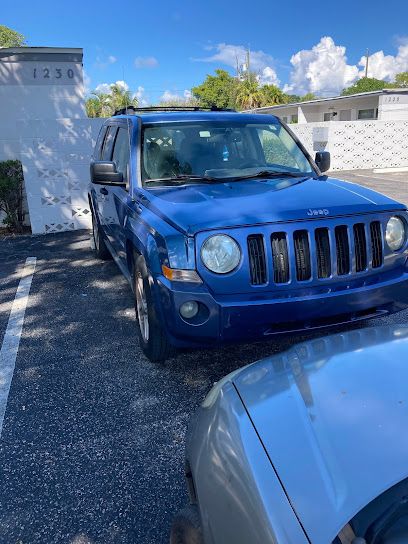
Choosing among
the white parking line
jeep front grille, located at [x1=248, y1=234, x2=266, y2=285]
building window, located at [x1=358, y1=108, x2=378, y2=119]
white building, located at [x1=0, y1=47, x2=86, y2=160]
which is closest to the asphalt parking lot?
the white parking line

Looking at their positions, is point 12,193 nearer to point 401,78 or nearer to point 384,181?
point 384,181

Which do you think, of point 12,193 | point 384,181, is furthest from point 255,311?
point 384,181

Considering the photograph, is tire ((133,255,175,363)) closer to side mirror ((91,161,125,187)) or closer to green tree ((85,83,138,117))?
side mirror ((91,161,125,187))

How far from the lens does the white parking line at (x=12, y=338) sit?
349 centimetres

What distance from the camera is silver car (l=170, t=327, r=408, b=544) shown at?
1.12 m

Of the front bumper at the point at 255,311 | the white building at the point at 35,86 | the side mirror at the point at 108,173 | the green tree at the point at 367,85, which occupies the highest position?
the green tree at the point at 367,85

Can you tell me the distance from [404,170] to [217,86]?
67.8 meters

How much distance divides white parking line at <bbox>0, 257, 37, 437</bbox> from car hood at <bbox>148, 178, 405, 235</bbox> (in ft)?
5.72

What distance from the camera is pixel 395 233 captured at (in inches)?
130

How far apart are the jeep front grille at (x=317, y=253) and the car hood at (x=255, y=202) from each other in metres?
0.12

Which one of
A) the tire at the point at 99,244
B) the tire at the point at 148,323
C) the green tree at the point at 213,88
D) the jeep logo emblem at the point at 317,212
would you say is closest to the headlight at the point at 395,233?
the jeep logo emblem at the point at 317,212

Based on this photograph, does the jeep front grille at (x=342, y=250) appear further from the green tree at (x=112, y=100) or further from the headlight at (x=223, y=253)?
the green tree at (x=112, y=100)

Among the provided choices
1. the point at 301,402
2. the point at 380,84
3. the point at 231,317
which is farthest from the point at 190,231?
the point at 380,84

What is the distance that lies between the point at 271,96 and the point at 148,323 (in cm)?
5675
